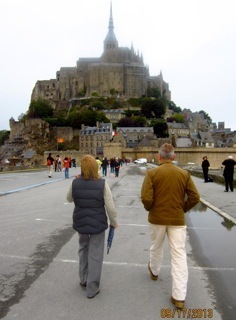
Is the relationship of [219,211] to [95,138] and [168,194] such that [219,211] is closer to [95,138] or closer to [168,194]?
[168,194]

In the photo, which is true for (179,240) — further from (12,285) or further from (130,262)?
(12,285)

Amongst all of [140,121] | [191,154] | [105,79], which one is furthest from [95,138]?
[105,79]

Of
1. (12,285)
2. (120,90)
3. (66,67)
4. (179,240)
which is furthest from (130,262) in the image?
(66,67)

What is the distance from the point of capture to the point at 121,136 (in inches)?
3782

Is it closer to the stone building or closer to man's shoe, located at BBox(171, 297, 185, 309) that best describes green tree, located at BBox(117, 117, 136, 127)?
the stone building

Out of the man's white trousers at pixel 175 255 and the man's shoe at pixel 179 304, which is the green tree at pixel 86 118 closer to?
the man's white trousers at pixel 175 255

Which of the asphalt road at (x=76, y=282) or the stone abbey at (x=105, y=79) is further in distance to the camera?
the stone abbey at (x=105, y=79)

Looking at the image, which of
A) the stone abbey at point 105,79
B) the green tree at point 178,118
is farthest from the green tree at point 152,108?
the stone abbey at point 105,79

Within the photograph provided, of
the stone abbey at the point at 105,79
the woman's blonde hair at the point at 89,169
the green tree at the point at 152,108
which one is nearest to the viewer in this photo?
the woman's blonde hair at the point at 89,169

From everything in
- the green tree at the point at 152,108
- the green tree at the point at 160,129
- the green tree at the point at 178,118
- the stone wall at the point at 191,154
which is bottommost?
the stone wall at the point at 191,154

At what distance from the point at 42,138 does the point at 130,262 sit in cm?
10921
